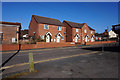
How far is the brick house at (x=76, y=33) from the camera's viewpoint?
123 feet

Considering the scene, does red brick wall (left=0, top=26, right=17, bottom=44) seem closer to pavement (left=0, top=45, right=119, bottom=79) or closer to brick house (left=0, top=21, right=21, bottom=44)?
brick house (left=0, top=21, right=21, bottom=44)

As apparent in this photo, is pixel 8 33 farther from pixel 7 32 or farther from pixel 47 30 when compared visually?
pixel 47 30

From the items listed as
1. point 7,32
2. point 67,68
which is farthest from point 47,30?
point 67,68

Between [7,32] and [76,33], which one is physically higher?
[76,33]

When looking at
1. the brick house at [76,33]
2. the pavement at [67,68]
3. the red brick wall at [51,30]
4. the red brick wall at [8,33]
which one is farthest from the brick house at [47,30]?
the pavement at [67,68]

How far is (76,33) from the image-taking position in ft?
127

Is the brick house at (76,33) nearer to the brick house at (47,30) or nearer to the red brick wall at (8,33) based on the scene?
the brick house at (47,30)

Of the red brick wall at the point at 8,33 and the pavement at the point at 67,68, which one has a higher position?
the red brick wall at the point at 8,33

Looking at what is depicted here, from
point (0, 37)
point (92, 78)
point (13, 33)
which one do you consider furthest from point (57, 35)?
point (92, 78)

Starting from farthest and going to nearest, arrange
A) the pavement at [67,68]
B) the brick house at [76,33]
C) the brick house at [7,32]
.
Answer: the brick house at [76,33] < the brick house at [7,32] < the pavement at [67,68]

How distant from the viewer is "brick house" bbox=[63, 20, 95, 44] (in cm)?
3745

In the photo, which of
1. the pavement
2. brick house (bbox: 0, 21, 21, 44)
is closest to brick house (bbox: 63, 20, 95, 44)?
brick house (bbox: 0, 21, 21, 44)

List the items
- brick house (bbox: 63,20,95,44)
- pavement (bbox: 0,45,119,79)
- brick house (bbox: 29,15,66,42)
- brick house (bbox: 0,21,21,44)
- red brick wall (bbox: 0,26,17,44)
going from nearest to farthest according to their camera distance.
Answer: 1. pavement (bbox: 0,45,119,79)
2. brick house (bbox: 0,21,21,44)
3. red brick wall (bbox: 0,26,17,44)
4. brick house (bbox: 29,15,66,42)
5. brick house (bbox: 63,20,95,44)

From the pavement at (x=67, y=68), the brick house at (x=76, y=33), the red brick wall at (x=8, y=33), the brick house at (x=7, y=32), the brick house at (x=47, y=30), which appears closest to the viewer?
the pavement at (x=67, y=68)
